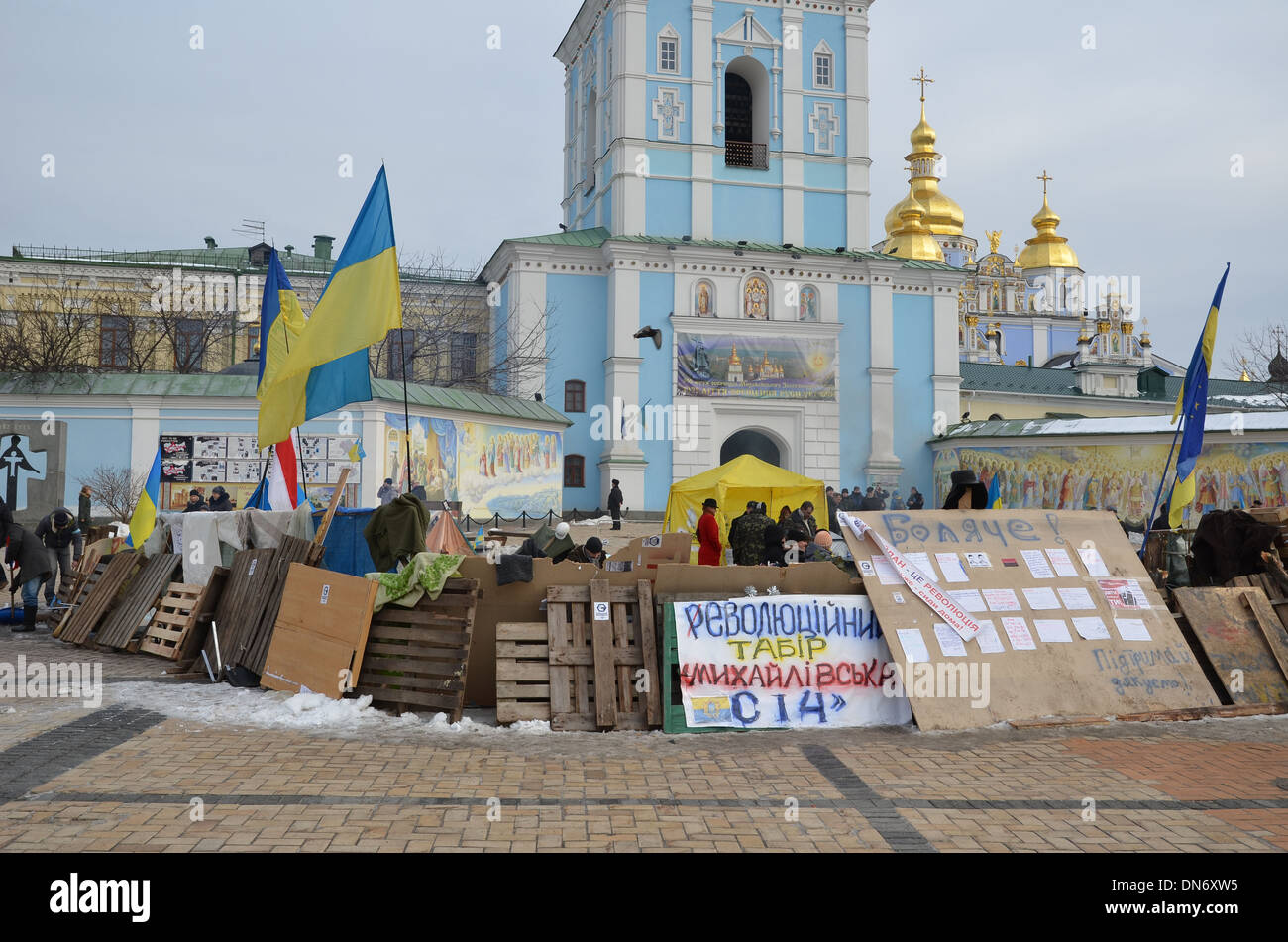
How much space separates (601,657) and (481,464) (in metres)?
21.2

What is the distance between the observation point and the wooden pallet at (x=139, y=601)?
41.3 ft

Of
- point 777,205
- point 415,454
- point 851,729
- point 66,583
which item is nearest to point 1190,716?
point 851,729

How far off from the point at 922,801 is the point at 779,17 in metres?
39.8

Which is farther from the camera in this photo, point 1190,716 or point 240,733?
point 1190,716

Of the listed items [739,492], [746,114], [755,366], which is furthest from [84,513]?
[746,114]

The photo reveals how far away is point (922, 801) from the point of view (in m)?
6.56

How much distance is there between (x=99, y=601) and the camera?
43.5ft

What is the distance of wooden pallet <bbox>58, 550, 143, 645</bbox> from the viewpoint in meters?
13.0

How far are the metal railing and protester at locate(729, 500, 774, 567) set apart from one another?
100 ft

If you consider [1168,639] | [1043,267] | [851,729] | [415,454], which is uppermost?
[1043,267]

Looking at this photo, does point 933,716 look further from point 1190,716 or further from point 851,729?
point 1190,716

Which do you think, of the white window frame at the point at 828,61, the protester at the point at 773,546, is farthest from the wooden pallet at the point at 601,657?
the white window frame at the point at 828,61

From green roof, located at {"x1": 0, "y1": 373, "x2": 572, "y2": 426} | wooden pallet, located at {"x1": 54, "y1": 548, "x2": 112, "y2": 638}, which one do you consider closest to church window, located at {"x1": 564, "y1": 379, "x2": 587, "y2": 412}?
green roof, located at {"x1": 0, "y1": 373, "x2": 572, "y2": 426}

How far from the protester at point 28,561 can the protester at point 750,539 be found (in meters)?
8.69
